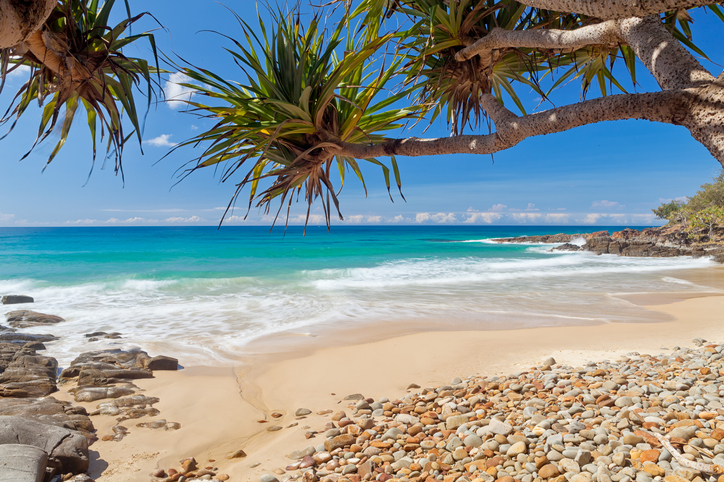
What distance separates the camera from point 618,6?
3.81 ft

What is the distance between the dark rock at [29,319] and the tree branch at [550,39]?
29.9ft

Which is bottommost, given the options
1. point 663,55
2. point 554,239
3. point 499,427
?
point 499,427

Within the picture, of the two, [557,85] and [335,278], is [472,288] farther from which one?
[557,85]

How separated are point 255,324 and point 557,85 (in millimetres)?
6486

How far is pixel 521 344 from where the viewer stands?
534 cm

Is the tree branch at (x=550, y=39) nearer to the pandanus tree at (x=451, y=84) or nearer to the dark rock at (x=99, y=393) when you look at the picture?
the pandanus tree at (x=451, y=84)

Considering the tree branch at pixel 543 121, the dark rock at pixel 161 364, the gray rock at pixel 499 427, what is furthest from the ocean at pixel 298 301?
the tree branch at pixel 543 121

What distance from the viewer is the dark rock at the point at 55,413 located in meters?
3.06

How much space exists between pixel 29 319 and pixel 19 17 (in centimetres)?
906

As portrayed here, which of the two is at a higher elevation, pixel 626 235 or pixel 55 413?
pixel 626 235

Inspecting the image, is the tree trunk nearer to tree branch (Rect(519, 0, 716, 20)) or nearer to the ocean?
tree branch (Rect(519, 0, 716, 20))

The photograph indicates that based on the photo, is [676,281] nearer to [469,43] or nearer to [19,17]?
[469,43]

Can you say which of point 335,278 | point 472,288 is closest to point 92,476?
point 472,288

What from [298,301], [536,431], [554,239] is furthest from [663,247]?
[536,431]
